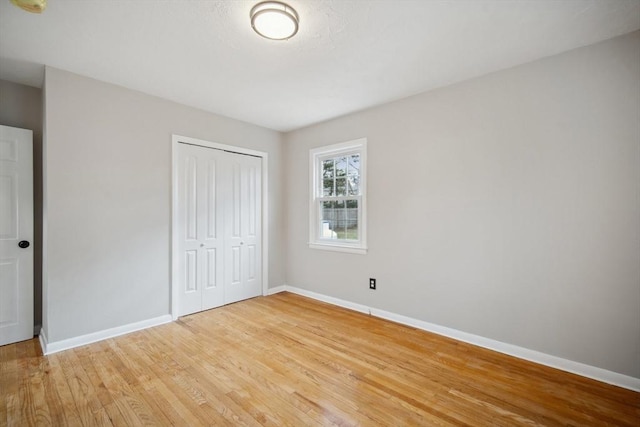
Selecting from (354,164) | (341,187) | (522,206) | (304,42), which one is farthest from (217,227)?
(522,206)

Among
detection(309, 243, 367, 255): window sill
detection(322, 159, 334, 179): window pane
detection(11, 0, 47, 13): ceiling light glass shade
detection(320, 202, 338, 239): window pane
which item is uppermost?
detection(11, 0, 47, 13): ceiling light glass shade

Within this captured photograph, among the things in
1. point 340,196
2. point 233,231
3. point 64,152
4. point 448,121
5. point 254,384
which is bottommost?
point 254,384

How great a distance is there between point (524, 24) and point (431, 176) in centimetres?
144

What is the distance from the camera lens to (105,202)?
2926 mm

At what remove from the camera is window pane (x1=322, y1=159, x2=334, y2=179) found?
422 centimetres

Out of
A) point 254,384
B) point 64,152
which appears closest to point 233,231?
point 64,152

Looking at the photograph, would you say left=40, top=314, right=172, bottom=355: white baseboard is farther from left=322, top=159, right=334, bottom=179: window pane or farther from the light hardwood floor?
left=322, top=159, right=334, bottom=179: window pane

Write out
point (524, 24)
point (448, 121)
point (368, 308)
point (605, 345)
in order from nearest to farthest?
point (524, 24) < point (605, 345) < point (448, 121) < point (368, 308)

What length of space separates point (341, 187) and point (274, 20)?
7.96 feet

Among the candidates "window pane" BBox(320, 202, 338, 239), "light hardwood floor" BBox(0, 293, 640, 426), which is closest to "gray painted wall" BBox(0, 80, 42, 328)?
"light hardwood floor" BBox(0, 293, 640, 426)

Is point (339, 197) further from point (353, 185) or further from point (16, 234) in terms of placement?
point (16, 234)

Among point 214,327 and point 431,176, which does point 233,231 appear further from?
point 431,176

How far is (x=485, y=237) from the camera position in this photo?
2766 mm

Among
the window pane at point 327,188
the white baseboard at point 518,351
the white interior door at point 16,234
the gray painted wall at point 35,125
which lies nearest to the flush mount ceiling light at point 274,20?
the window pane at point 327,188
